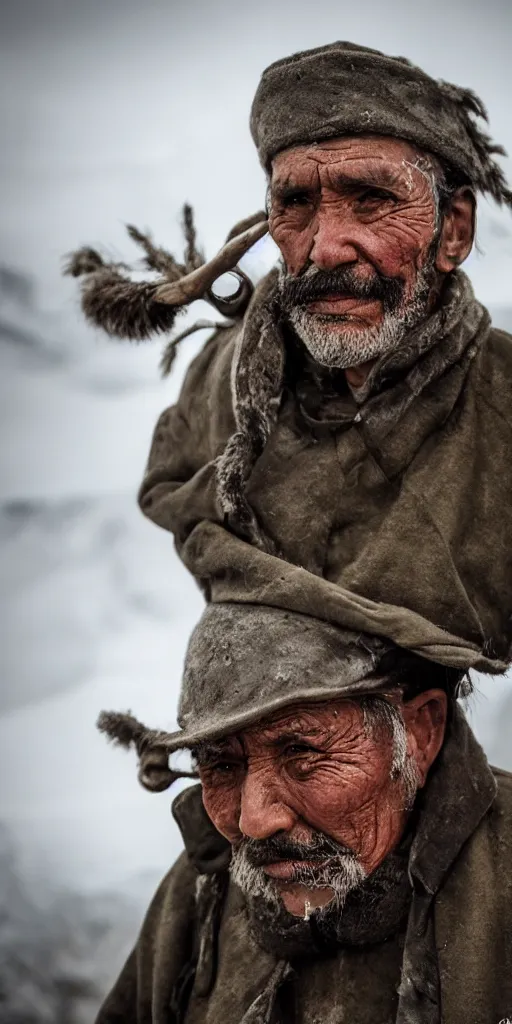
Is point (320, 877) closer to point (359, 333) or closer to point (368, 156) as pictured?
point (359, 333)

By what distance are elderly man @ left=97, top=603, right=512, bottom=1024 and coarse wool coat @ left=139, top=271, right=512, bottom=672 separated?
0.26ft

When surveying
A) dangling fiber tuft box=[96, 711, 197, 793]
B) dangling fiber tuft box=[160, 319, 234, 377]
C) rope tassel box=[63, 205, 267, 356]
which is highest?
rope tassel box=[63, 205, 267, 356]

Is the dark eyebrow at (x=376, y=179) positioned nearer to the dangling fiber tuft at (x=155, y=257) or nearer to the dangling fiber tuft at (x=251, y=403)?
the dangling fiber tuft at (x=251, y=403)

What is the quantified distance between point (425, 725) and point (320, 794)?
0.86 ft

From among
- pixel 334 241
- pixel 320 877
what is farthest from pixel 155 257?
pixel 320 877

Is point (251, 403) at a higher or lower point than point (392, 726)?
higher

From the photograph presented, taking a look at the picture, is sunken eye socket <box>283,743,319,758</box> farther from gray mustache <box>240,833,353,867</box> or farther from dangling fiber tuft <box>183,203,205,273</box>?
dangling fiber tuft <box>183,203,205,273</box>

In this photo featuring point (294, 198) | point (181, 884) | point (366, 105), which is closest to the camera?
point (366, 105)

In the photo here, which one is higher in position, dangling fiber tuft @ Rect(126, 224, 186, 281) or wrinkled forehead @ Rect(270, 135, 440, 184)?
dangling fiber tuft @ Rect(126, 224, 186, 281)

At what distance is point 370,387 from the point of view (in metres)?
2.30

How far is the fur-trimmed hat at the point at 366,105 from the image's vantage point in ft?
7.11

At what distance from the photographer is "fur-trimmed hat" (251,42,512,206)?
217cm

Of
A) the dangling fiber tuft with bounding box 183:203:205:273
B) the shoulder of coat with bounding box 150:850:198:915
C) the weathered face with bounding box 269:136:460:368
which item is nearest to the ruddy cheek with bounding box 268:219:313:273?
the weathered face with bounding box 269:136:460:368

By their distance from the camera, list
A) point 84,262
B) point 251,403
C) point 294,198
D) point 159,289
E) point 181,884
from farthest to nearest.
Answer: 1. point 181,884
2. point 84,262
3. point 159,289
4. point 251,403
5. point 294,198
